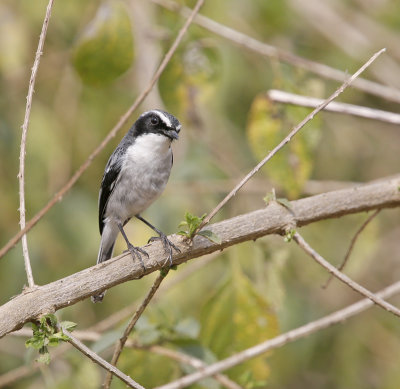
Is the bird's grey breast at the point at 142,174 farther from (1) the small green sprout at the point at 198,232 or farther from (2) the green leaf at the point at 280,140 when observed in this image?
(1) the small green sprout at the point at 198,232

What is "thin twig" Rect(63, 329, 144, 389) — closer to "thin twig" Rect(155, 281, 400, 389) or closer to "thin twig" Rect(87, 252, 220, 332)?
"thin twig" Rect(155, 281, 400, 389)

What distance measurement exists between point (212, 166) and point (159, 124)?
1.08 m

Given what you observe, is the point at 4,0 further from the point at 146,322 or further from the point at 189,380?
the point at 189,380

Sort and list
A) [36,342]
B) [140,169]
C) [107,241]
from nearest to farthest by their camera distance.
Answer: [36,342] < [140,169] < [107,241]

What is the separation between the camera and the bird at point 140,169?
416 cm

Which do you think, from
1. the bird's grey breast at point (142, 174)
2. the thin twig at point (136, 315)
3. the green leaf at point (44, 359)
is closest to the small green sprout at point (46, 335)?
the green leaf at point (44, 359)

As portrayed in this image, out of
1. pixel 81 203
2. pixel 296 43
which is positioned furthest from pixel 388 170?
pixel 81 203

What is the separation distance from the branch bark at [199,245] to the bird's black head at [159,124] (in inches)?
41.4

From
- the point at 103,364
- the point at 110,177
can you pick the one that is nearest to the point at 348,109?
the point at 110,177

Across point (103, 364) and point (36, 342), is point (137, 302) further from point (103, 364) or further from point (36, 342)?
point (103, 364)

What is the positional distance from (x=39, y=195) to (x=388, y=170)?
11.5ft

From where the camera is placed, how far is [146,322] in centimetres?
370

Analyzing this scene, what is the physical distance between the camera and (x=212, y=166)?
5.16 meters

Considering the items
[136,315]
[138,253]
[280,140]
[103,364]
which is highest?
[280,140]
